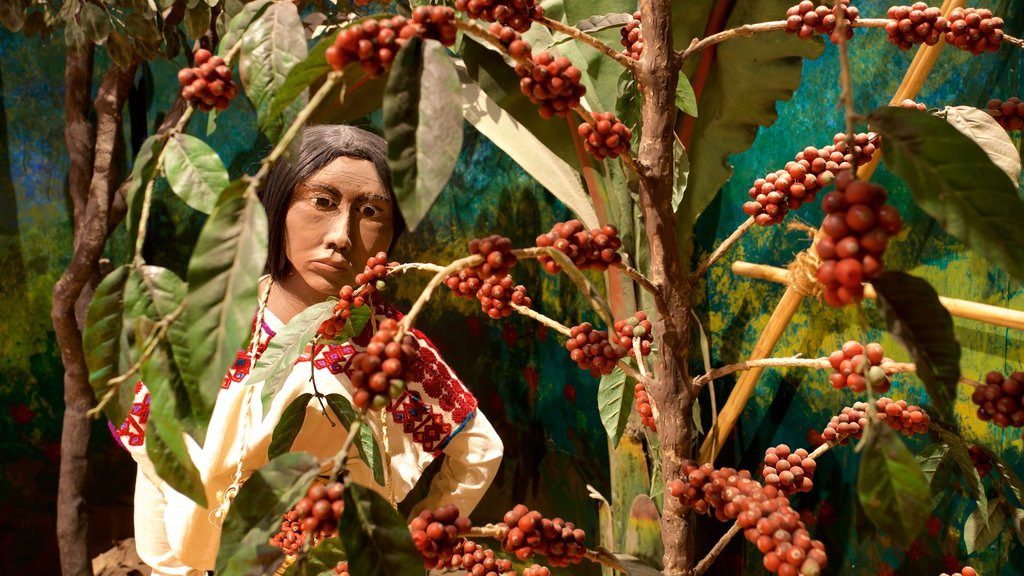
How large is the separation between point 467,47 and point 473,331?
1272 mm

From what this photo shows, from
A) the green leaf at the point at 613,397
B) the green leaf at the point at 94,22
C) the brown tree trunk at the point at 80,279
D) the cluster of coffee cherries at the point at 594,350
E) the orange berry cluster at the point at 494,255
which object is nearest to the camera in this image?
the orange berry cluster at the point at 494,255

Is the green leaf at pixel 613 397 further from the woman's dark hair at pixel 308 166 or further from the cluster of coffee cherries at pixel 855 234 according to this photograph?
the woman's dark hair at pixel 308 166

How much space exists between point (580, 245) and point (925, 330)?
0.65ft

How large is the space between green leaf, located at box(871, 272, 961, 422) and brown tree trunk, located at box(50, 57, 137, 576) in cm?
160

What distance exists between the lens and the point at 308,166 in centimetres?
115

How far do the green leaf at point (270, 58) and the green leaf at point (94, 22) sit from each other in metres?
1.05

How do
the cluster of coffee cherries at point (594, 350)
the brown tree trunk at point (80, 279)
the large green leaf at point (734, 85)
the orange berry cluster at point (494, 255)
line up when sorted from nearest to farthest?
the orange berry cluster at point (494, 255), the cluster of coffee cherries at point (594, 350), the large green leaf at point (734, 85), the brown tree trunk at point (80, 279)

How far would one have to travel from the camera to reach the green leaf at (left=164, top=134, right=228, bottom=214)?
421mm

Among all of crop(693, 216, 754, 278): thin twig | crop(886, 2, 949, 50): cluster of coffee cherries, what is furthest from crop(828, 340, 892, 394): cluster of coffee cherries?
crop(886, 2, 949, 50): cluster of coffee cherries

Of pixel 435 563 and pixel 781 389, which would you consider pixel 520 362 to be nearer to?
pixel 781 389

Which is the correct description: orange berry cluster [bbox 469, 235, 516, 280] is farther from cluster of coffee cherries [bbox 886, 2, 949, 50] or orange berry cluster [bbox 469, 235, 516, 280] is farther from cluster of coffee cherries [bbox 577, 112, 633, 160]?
cluster of coffee cherries [bbox 886, 2, 949, 50]

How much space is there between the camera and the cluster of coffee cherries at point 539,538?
1.73 feet

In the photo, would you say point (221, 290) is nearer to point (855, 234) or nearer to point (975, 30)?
point (855, 234)

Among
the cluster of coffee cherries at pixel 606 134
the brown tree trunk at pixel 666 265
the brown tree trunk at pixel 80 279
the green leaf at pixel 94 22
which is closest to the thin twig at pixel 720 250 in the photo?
the brown tree trunk at pixel 666 265
